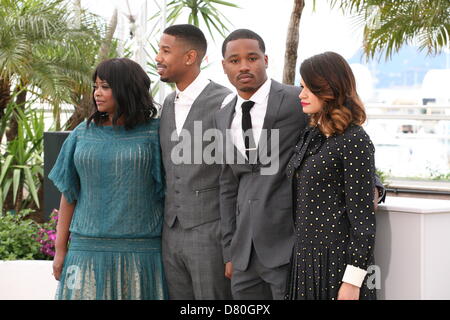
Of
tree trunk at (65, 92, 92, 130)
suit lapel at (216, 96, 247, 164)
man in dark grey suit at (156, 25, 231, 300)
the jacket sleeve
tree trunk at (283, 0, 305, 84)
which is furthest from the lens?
tree trunk at (283, 0, 305, 84)

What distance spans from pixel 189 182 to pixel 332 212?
2.47 ft

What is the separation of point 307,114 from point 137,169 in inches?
30.1

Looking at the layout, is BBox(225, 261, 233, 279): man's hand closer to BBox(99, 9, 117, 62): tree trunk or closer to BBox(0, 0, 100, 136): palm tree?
BBox(0, 0, 100, 136): palm tree

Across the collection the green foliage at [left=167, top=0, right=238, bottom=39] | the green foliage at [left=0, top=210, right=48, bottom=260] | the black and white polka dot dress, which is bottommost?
the green foliage at [left=0, top=210, right=48, bottom=260]

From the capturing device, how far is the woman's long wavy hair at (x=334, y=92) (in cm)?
257

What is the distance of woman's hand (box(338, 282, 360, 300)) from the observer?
8.18 feet

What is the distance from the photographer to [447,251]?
2645 mm

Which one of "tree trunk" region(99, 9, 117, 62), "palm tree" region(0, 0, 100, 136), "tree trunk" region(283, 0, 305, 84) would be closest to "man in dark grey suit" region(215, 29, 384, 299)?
"palm tree" region(0, 0, 100, 136)

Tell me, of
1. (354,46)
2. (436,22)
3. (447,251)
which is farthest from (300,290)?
(354,46)

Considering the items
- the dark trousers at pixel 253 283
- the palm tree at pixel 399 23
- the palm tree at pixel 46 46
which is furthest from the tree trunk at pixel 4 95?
the dark trousers at pixel 253 283

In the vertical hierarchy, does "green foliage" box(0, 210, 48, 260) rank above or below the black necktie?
below

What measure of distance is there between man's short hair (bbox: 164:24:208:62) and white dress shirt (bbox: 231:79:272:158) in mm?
432

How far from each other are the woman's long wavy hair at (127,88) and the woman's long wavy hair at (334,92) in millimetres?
868

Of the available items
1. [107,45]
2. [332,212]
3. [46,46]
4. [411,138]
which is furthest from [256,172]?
[411,138]
